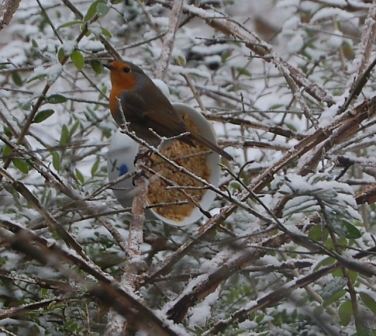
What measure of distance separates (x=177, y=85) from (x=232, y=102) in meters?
0.30

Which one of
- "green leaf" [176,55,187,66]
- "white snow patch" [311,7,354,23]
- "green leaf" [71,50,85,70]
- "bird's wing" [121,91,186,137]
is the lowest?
"green leaf" [71,50,85,70]

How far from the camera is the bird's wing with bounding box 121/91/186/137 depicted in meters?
2.60

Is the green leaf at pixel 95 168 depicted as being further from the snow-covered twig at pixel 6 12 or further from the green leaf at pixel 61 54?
the snow-covered twig at pixel 6 12

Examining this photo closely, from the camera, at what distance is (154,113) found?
2775 mm

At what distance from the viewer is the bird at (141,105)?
2625 millimetres

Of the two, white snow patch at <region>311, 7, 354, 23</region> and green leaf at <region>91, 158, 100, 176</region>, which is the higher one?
white snow patch at <region>311, 7, 354, 23</region>

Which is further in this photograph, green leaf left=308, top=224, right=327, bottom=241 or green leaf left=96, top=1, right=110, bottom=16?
green leaf left=96, top=1, right=110, bottom=16

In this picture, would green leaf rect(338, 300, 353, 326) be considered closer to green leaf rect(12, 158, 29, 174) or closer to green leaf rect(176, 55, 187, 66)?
green leaf rect(12, 158, 29, 174)

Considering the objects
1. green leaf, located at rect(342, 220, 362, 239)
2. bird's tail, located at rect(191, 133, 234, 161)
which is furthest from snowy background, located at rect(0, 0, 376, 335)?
bird's tail, located at rect(191, 133, 234, 161)

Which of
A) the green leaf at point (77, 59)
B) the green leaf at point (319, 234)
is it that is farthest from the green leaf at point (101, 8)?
the green leaf at point (319, 234)

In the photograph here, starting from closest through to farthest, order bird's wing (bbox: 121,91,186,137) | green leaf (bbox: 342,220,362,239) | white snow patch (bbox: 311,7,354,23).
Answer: green leaf (bbox: 342,220,362,239) < bird's wing (bbox: 121,91,186,137) < white snow patch (bbox: 311,7,354,23)

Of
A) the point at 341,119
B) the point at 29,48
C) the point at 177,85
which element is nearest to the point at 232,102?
the point at 177,85

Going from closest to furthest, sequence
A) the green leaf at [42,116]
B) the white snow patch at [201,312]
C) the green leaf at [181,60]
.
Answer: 1. the white snow patch at [201,312]
2. the green leaf at [42,116]
3. the green leaf at [181,60]

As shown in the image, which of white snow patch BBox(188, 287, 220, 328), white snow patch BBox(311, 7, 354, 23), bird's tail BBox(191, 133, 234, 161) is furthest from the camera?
white snow patch BBox(311, 7, 354, 23)
